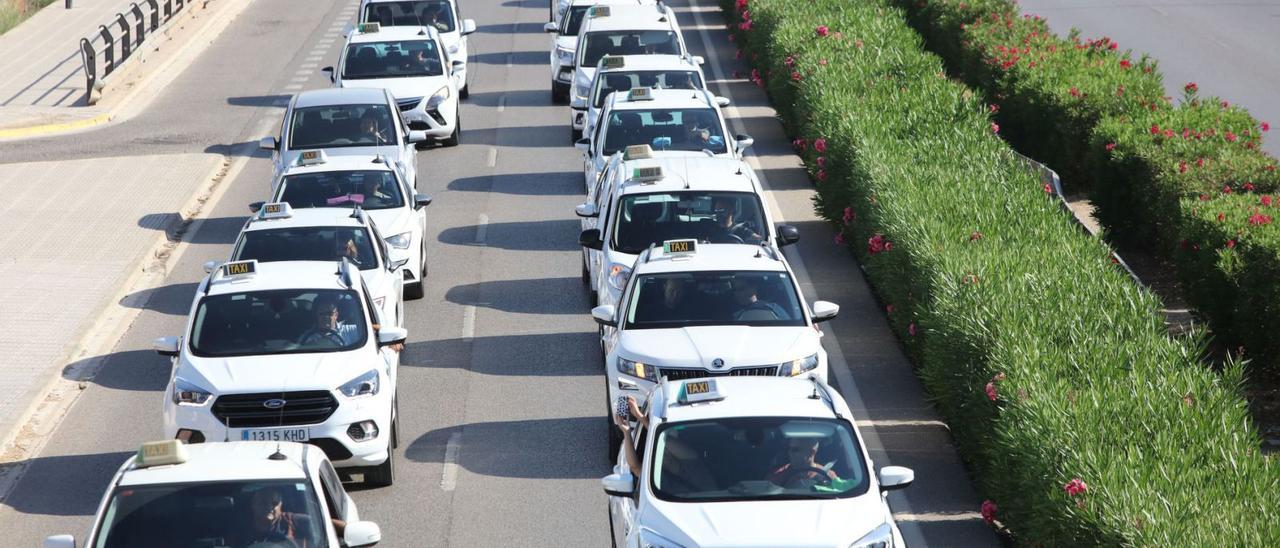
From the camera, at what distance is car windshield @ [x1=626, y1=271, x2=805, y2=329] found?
47.1ft

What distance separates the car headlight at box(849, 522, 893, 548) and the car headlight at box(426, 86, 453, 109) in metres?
18.8

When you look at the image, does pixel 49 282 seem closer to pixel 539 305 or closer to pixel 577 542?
pixel 539 305

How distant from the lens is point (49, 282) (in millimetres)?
20500

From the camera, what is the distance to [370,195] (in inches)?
781

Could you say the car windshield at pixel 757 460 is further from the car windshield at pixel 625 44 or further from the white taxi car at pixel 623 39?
the car windshield at pixel 625 44

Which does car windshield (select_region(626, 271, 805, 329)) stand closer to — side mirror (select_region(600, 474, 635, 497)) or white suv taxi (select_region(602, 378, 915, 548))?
white suv taxi (select_region(602, 378, 915, 548))

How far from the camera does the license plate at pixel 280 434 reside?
13.0 meters

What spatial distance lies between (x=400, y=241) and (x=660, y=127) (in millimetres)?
4390

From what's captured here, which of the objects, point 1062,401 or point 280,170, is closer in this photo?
point 1062,401

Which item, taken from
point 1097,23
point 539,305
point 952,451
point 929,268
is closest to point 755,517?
point 952,451

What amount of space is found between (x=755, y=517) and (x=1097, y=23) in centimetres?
3097

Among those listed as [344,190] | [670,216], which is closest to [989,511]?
[670,216]

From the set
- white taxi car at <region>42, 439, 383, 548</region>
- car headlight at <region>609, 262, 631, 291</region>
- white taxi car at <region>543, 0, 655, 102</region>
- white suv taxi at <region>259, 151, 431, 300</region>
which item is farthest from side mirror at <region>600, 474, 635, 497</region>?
white taxi car at <region>543, 0, 655, 102</region>

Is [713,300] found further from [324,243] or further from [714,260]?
[324,243]
